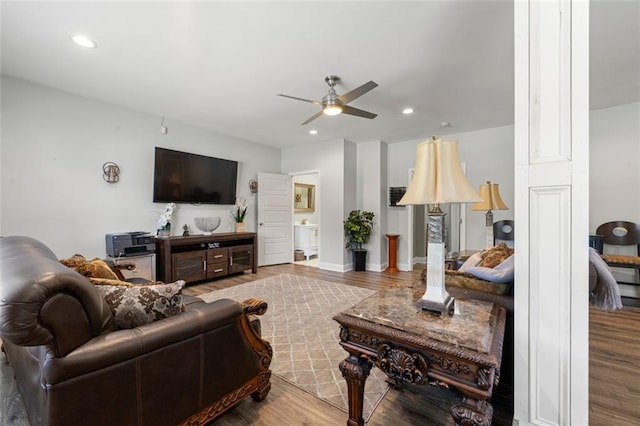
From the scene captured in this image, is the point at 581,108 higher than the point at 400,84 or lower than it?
lower

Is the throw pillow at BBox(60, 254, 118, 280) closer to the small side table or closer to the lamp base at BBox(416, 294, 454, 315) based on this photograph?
the lamp base at BBox(416, 294, 454, 315)

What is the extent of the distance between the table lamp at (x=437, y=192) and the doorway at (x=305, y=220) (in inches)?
177

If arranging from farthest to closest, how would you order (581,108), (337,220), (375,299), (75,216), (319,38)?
(337,220) < (75,216) < (319,38) < (375,299) < (581,108)

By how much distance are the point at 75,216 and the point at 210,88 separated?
2401mm

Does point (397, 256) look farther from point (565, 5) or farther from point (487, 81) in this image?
point (565, 5)

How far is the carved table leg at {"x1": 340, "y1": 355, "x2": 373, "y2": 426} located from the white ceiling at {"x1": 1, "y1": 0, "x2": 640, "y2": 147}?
7.56 ft

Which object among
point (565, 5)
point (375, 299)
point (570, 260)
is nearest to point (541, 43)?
point (565, 5)

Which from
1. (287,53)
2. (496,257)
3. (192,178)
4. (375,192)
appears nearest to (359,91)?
(287,53)

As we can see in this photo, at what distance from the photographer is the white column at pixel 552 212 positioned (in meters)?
1.10

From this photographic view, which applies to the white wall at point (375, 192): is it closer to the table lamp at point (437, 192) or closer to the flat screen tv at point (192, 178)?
the flat screen tv at point (192, 178)

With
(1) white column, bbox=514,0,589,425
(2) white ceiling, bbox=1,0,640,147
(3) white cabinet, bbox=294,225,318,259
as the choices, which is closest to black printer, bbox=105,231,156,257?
(2) white ceiling, bbox=1,0,640,147

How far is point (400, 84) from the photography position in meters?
2.99

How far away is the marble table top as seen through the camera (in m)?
1.01

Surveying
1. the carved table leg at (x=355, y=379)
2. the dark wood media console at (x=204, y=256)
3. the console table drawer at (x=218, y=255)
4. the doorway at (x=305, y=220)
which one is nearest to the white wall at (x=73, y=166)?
the dark wood media console at (x=204, y=256)
